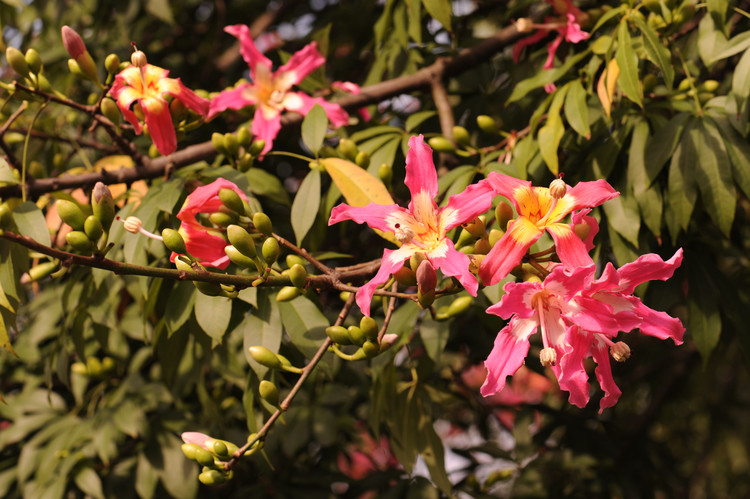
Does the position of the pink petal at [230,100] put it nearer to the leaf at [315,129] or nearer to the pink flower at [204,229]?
the leaf at [315,129]

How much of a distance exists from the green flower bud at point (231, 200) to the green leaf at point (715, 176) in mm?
844

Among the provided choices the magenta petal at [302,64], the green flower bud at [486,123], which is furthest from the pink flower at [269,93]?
the green flower bud at [486,123]

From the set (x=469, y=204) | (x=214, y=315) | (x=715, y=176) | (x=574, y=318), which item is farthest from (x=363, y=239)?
(x=574, y=318)

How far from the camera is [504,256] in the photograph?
34.0 inches

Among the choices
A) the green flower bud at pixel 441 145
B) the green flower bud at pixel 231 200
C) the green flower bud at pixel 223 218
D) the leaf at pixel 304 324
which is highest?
the green flower bud at pixel 231 200

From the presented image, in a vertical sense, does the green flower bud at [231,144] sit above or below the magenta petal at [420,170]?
below

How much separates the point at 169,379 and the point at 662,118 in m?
1.14

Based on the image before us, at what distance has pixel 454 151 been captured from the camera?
4.79 feet

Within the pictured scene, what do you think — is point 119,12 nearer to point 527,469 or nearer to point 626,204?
point 626,204

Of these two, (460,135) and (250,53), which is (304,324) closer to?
(460,135)

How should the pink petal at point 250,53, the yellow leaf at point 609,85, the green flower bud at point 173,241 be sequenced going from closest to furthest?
the green flower bud at point 173,241 → the yellow leaf at point 609,85 → the pink petal at point 250,53

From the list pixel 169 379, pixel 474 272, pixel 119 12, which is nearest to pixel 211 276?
pixel 474 272

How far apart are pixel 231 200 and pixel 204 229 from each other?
0.11m

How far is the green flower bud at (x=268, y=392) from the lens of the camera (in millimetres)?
968
